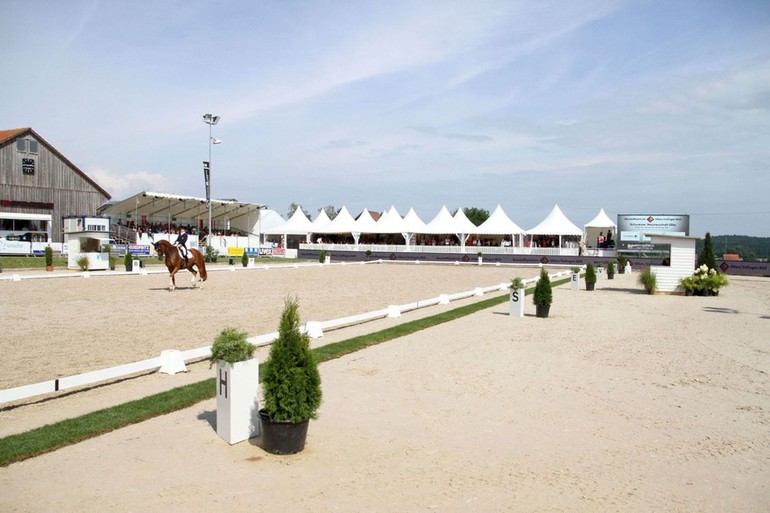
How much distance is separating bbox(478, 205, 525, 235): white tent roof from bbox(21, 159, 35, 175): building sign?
38021 mm

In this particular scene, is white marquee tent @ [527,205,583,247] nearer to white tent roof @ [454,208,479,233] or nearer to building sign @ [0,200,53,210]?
white tent roof @ [454,208,479,233]

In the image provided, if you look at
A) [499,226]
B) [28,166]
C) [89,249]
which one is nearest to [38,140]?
[28,166]

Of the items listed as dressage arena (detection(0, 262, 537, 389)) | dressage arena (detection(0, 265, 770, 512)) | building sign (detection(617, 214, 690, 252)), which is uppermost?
building sign (detection(617, 214, 690, 252))

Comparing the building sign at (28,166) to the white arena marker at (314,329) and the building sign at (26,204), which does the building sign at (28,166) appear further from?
the white arena marker at (314,329)

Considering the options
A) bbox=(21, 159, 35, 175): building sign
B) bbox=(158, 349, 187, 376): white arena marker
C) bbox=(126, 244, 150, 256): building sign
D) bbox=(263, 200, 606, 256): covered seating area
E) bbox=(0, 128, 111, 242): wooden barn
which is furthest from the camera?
bbox=(263, 200, 606, 256): covered seating area

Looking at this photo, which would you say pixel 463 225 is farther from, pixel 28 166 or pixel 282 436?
pixel 282 436

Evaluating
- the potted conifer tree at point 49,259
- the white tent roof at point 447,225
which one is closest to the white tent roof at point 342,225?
the white tent roof at point 447,225

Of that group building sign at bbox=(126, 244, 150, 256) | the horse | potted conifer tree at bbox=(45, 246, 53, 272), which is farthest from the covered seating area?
the horse

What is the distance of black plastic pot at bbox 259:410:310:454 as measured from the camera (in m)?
5.33

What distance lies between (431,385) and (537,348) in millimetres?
3656

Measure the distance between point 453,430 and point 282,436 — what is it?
187 cm

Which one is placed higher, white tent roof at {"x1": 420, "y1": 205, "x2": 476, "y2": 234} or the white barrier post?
white tent roof at {"x1": 420, "y1": 205, "x2": 476, "y2": 234}

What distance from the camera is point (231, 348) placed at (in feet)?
18.6

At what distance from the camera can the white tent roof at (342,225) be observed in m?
57.5
